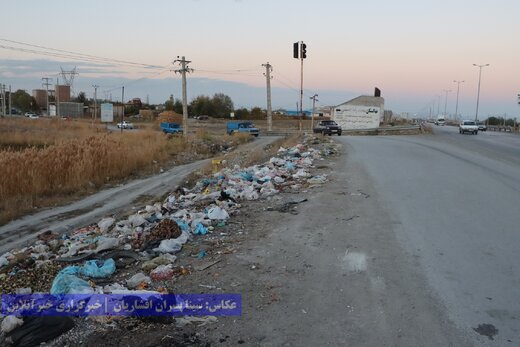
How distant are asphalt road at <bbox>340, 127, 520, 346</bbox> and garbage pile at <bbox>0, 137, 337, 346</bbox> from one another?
9.08 ft

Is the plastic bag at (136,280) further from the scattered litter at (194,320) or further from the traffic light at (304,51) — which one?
the traffic light at (304,51)

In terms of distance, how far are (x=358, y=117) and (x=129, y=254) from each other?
5964 cm

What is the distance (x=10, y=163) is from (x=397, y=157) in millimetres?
14440

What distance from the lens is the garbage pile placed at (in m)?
5.23

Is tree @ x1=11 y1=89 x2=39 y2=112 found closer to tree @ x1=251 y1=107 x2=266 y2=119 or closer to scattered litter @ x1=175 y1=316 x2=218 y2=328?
tree @ x1=251 y1=107 x2=266 y2=119

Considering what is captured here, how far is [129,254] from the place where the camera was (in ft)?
20.7

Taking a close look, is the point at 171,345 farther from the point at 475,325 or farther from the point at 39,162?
the point at 39,162

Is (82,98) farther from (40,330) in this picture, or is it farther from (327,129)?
(40,330)

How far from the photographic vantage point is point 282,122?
84688mm

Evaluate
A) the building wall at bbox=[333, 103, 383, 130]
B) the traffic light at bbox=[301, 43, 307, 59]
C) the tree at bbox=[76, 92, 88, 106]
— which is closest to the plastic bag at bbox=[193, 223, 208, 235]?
the traffic light at bbox=[301, 43, 307, 59]

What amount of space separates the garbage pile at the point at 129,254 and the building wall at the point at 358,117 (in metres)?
53.7

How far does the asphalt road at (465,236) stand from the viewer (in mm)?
4312

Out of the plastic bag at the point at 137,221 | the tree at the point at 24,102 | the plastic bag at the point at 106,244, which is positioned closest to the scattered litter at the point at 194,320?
the plastic bag at the point at 106,244

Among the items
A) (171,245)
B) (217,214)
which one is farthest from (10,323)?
(217,214)
